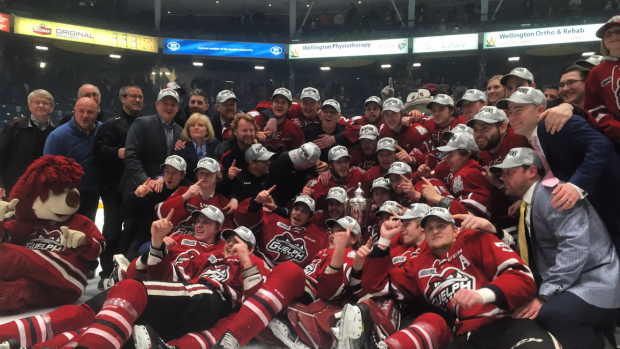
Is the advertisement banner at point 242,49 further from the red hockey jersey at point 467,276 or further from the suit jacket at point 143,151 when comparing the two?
the red hockey jersey at point 467,276

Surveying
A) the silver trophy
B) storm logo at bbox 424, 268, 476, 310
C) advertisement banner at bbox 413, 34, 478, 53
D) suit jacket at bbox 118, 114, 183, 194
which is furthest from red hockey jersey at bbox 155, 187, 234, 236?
advertisement banner at bbox 413, 34, 478, 53

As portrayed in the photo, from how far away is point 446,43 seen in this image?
1659 cm

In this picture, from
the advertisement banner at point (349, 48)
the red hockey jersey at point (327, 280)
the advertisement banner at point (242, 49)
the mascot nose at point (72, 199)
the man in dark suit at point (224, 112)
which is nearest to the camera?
the red hockey jersey at point (327, 280)

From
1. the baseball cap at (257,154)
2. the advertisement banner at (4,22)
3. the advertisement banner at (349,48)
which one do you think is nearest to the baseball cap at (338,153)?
the baseball cap at (257,154)

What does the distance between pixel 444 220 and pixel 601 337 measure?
93cm

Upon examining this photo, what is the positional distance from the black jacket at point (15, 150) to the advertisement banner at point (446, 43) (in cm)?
1445

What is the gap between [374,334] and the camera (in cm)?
256

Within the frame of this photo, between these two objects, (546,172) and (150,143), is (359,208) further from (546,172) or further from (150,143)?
(150,143)

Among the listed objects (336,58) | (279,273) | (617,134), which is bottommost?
(279,273)

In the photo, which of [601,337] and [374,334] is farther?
[374,334]

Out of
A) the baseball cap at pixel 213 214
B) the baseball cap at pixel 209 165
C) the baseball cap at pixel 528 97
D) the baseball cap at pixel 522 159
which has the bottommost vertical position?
the baseball cap at pixel 213 214

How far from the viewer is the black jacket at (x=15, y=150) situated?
15.5 feet

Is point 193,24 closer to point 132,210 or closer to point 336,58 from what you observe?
point 336,58

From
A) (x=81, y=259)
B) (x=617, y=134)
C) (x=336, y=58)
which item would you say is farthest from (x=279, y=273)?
(x=336, y=58)
